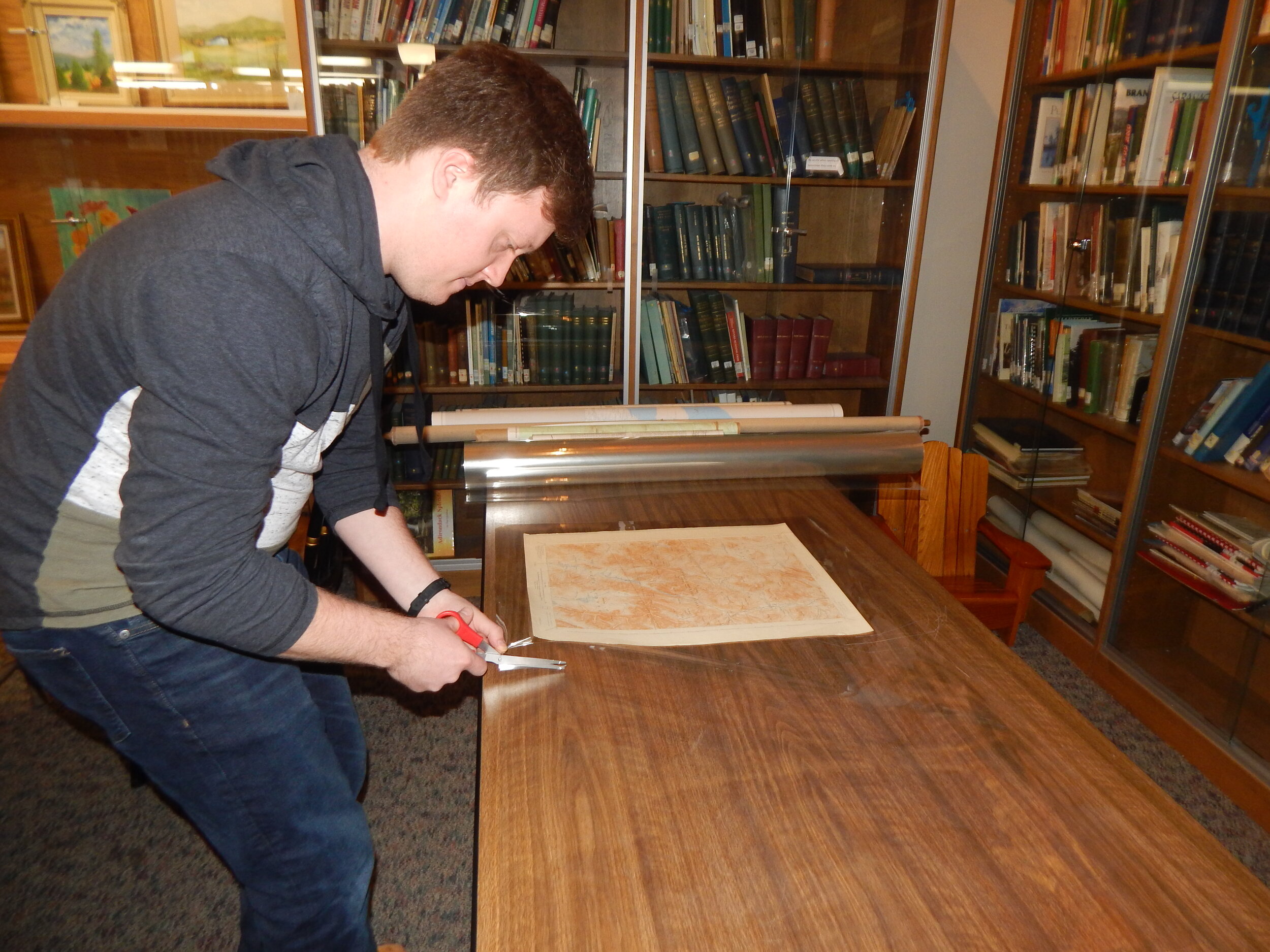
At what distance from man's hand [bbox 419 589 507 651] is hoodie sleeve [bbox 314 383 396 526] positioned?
0.22 metres

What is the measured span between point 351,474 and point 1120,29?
2.44m

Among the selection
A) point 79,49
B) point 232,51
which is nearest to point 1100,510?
point 232,51

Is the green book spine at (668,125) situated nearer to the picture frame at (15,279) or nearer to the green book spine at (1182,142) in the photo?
the green book spine at (1182,142)

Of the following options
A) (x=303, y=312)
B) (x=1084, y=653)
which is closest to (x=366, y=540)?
(x=303, y=312)

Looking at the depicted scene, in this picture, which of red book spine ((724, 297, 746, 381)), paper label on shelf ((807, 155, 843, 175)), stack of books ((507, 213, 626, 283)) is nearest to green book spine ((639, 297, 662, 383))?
stack of books ((507, 213, 626, 283))

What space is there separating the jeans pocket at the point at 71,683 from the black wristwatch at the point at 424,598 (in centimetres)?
35

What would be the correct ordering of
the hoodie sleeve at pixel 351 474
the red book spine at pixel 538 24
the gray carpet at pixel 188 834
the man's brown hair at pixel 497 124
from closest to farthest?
the man's brown hair at pixel 497 124
the hoodie sleeve at pixel 351 474
the gray carpet at pixel 188 834
the red book spine at pixel 538 24

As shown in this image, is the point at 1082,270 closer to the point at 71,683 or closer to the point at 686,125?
the point at 686,125

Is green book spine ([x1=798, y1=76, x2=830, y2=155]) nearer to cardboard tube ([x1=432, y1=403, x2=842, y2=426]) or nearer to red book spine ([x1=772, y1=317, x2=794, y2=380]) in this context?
red book spine ([x1=772, y1=317, x2=794, y2=380])

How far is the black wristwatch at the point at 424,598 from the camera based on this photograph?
1134mm

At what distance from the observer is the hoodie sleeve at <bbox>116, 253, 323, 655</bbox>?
74 cm

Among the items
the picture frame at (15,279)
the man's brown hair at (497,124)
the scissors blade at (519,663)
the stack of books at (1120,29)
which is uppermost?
the stack of books at (1120,29)

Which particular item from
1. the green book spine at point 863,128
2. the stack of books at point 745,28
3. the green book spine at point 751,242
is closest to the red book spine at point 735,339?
the green book spine at point 751,242

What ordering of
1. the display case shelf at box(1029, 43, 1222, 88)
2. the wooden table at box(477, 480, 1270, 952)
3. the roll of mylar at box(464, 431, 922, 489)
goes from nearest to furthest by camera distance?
the wooden table at box(477, 480, 1270, 952)
the roll of mylar at box(464, 431, 922, 489)
the display case shelf at box(1029, 43, 1222, 88)
